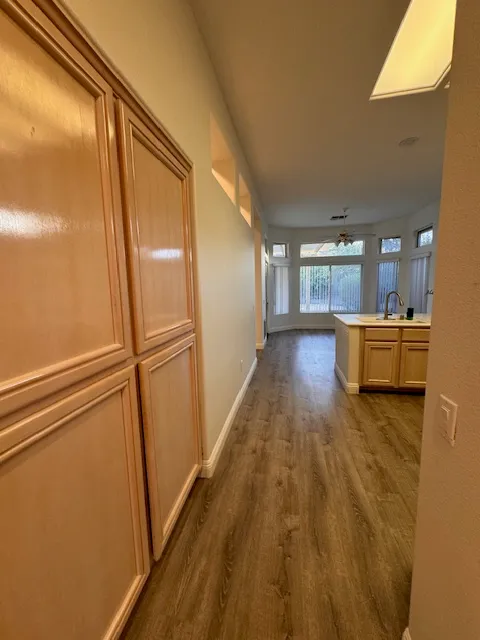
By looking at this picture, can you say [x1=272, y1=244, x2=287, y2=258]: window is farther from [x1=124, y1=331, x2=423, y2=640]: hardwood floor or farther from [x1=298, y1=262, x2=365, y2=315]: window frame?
[x1=124, y1=331, x2=423, y2=640]: hardwood floor

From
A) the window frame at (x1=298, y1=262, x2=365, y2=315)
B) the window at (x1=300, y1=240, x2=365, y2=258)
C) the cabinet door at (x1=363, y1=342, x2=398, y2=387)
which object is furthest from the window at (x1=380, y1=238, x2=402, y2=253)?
the cabinet door at (x1=363, y1=342, x2=398, y2=387)

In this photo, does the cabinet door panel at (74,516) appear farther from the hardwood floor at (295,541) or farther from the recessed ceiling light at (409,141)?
the recessed ceiling light at (409,141)

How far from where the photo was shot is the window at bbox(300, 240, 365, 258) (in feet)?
27.2

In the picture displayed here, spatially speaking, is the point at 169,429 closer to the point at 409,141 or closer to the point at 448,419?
the point at 448,419

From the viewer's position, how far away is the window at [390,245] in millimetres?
7422

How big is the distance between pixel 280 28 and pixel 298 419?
3122mm

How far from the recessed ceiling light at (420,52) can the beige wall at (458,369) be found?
6.31ft

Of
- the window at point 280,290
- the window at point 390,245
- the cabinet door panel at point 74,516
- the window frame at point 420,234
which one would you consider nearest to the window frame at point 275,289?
the window at point 280,290

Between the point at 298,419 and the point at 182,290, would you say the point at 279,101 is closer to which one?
the point at 182,290

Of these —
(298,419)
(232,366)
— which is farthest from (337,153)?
(298,419)

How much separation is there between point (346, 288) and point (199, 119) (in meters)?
7.64

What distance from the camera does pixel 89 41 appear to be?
822mm

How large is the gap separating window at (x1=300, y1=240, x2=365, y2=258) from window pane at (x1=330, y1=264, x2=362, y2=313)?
38 centimetres

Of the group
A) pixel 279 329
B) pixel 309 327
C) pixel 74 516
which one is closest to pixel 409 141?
pixel 74 516
